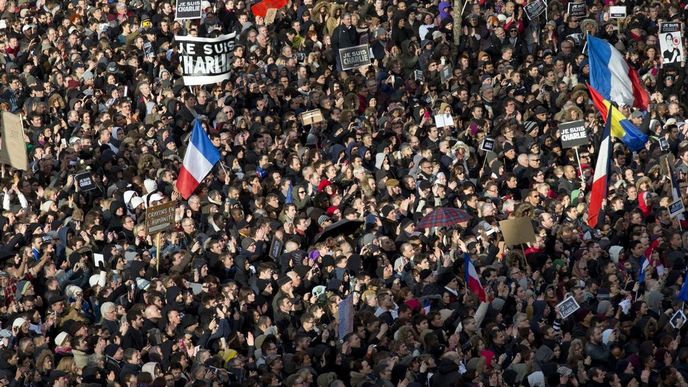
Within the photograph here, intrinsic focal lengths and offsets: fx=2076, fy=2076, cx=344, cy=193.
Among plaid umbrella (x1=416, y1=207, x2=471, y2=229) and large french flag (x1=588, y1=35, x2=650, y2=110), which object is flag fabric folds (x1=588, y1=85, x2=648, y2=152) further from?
plaid umbrella (x1=416, y1=207, x2=471, y2=229)

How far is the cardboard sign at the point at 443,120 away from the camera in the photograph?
28141 mm

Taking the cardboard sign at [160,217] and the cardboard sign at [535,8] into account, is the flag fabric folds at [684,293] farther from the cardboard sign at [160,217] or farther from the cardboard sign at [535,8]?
the cardboard sign at [535,8]

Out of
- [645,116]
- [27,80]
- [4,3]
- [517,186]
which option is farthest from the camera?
[4,3]

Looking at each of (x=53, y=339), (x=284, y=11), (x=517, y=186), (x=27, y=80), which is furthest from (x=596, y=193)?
(x=27, y=80)

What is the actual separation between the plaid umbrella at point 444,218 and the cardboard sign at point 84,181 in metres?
5.17

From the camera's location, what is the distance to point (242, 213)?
25.5 metres

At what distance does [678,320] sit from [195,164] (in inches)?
302

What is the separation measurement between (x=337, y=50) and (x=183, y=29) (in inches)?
105

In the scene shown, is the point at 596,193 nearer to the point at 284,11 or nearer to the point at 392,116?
the point at 392,116

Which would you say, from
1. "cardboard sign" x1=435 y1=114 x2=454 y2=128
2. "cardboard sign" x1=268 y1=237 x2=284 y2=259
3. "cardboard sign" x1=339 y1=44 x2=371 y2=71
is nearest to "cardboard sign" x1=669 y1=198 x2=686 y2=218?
"cardboard sign" x1=435 y1=114 x2=454 y2=128

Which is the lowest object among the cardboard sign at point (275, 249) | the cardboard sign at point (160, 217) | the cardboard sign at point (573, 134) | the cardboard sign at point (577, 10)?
the cardboard sign at point (577, 10)

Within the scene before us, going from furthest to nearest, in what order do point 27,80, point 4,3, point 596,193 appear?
point 4,3 → point 27,80 → point 596,193

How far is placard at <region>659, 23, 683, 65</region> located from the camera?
2928 cm

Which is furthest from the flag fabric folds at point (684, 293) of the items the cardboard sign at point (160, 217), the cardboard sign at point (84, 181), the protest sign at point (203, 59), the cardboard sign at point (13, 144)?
the cardboard sign at point (13, 144)
